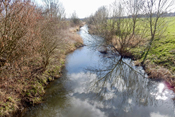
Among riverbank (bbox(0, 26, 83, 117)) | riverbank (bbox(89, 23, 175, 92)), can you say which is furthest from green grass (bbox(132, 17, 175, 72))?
riverbank (bbox(0, 26, 83, 117))

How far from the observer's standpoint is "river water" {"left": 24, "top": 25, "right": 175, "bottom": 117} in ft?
21.9

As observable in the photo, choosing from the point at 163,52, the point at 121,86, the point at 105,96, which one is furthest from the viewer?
the point at 163,52

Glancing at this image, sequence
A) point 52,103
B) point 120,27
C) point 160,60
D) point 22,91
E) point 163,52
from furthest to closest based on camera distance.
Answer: point 120,27 < point 163,52 < point 160,60 < point 52,103 < point 22,91

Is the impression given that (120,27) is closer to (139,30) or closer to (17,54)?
(139,30)

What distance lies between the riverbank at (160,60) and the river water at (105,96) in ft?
2.09

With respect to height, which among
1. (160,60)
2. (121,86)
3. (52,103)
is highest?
(160,60)

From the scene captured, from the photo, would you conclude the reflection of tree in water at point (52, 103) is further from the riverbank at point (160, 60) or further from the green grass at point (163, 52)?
the green grass at point (163, 52)

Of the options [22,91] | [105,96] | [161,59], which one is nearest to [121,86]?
[105,96]

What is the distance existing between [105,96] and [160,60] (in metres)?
7.58

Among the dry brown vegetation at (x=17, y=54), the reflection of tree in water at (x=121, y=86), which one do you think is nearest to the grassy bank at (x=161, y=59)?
the reflection of tree in water at (x=121, y=86)

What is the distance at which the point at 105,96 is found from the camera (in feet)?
26.6

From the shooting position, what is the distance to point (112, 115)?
21.2 ft

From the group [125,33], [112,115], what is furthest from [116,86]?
[125,33]

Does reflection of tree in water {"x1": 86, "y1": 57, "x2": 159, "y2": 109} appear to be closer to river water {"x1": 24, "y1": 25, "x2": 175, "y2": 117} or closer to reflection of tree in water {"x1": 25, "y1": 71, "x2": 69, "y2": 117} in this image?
river water {"x1": 24, "y1": 25, "x2": 175, "y2": 117}
